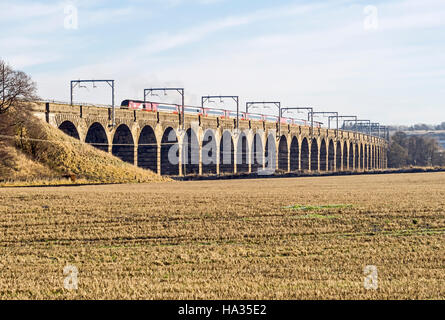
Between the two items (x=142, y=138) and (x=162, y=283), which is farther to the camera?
(x=142, y=138)

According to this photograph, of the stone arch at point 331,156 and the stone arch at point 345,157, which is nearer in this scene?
the stone arch at point 331,156

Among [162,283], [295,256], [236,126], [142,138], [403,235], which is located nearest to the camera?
[162,283]

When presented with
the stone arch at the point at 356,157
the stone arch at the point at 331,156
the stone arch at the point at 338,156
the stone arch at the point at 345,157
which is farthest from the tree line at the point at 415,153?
the stone arch at the point at 331,156

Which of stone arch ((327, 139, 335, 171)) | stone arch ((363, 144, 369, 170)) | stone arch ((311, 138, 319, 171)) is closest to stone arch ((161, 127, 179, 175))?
stone arch ((311, 138, 319, 171))

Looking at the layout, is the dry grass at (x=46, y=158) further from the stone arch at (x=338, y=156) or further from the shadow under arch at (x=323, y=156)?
the stone arch at (x=338, y=156)

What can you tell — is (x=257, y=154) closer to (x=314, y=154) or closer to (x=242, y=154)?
(x=242, y=154)

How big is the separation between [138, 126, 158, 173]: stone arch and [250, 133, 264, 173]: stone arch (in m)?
26.4

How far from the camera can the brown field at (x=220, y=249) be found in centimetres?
1108

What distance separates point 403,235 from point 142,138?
50570mm

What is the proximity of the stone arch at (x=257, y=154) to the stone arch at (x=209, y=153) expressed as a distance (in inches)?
476

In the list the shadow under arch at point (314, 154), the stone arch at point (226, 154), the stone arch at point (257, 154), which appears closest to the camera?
the stone arch at point (226, 154)

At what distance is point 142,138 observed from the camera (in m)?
66.3
